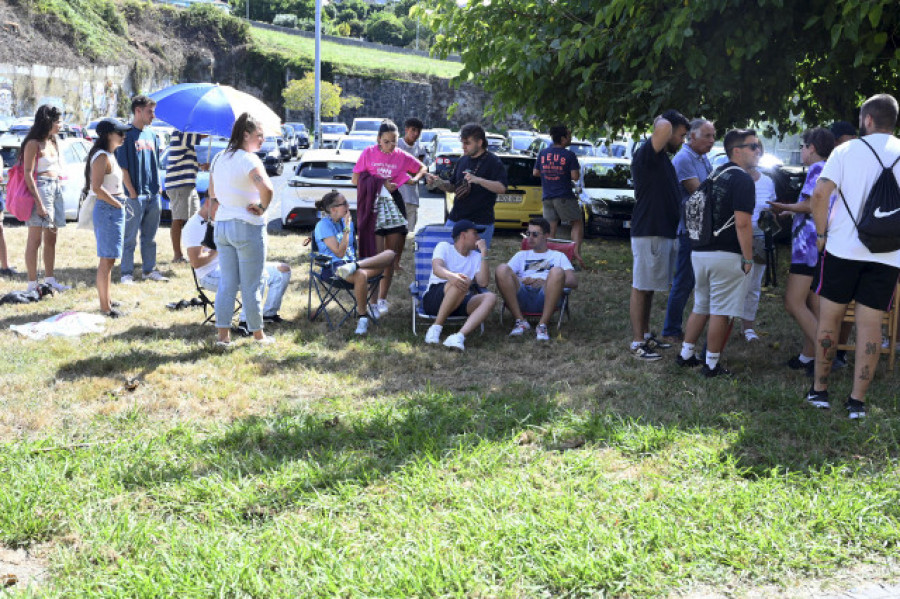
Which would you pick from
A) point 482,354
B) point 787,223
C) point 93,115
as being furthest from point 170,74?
point 482,354

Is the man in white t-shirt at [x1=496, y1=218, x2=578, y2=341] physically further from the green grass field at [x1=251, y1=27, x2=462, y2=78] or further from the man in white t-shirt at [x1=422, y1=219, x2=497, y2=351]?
the green grass field at [x1=251, y1=27, x2=462, y2=78]

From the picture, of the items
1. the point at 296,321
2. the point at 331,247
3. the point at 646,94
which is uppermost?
the point at 646,94

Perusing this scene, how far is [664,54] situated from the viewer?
9.51 metres

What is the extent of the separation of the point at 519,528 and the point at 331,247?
15.1 ft

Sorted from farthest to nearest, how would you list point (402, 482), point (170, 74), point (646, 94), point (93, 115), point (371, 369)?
1. point (170, 74)
2. point (93, 115)
3. point (646, 94)
4. point (371, 369)
5. point (402, 482)

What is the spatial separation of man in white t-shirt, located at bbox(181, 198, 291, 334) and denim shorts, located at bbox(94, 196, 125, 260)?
613 millimetres

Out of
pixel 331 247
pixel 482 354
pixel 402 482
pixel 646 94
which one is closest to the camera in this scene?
pixel 402 482

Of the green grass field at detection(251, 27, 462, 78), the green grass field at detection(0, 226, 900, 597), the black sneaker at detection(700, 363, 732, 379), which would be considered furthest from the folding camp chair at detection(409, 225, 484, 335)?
the green grass field at detection(251, 27, 462, 78)

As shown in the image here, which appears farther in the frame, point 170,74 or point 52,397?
point 170,74

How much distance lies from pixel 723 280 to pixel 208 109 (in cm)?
496

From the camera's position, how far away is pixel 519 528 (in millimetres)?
3695

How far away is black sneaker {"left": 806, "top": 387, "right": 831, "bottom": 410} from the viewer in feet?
17.8

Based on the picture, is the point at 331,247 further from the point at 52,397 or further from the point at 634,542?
the point at 634,542

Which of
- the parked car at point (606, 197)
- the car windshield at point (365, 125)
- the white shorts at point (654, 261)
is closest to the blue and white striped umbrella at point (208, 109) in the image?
the white shorts at point (654, 261)
